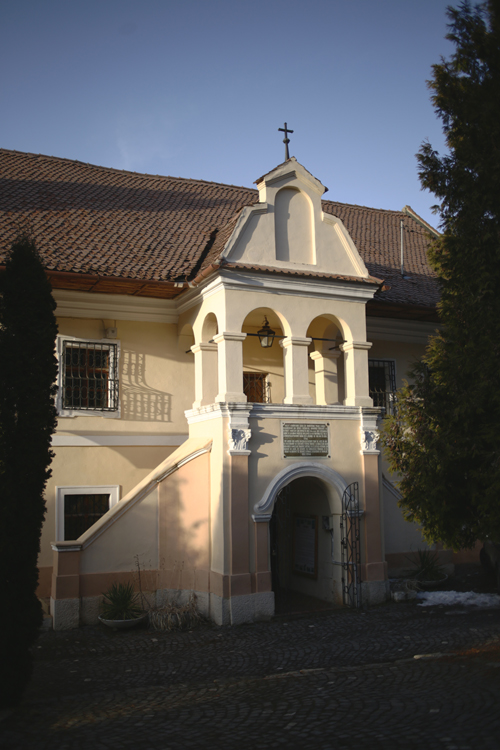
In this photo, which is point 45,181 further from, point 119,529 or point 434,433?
point 434,433

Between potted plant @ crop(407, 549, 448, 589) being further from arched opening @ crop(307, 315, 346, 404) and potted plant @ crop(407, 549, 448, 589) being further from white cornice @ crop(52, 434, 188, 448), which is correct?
white cornice @ crop(52, 434, 188, 448)

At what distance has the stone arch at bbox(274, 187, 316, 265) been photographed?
1255cm

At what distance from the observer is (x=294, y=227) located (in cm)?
1266

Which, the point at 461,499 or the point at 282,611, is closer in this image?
the point at 461,499

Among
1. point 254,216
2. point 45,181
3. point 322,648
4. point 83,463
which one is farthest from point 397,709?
point 45,181

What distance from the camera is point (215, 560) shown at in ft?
37.2

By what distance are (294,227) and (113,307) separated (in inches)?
154

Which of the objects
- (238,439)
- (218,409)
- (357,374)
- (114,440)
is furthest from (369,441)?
(114,440)

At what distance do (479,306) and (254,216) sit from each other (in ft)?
17.2

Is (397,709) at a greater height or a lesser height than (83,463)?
lesser

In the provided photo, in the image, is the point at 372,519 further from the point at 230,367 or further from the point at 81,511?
the point at 81,511

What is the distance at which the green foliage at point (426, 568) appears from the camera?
1323 cm

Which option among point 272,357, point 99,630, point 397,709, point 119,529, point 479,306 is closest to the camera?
point 397,709

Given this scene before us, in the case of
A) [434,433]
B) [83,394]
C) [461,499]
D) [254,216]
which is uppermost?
[254,216]
